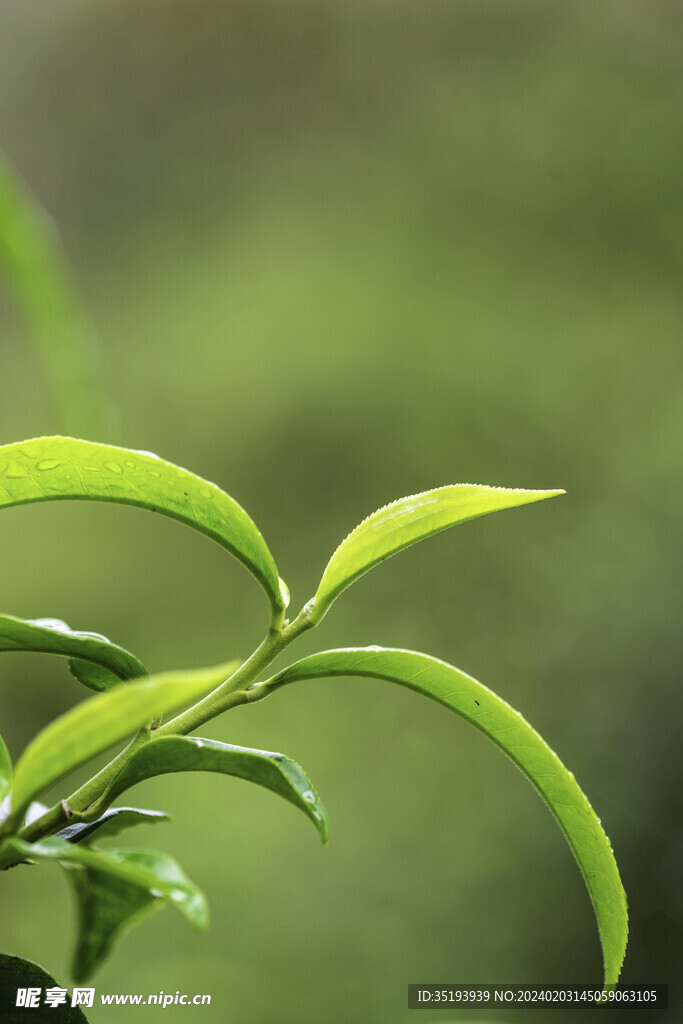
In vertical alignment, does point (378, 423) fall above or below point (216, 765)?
above

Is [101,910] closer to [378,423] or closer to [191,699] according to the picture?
[191,699]

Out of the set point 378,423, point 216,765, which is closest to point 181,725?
point 216,765

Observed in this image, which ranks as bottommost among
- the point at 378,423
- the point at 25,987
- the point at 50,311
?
the point at 25,987

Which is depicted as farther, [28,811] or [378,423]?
[378,423]

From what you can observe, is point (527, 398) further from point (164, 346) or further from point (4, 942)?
point (4, 942)

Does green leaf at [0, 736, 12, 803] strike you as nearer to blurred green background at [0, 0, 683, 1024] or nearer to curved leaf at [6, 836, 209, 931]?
curved leaf at [6, 836, 209, 931]

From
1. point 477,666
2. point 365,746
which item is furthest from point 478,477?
point 365,746

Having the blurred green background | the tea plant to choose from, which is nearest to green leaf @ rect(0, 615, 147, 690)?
the tea plant
